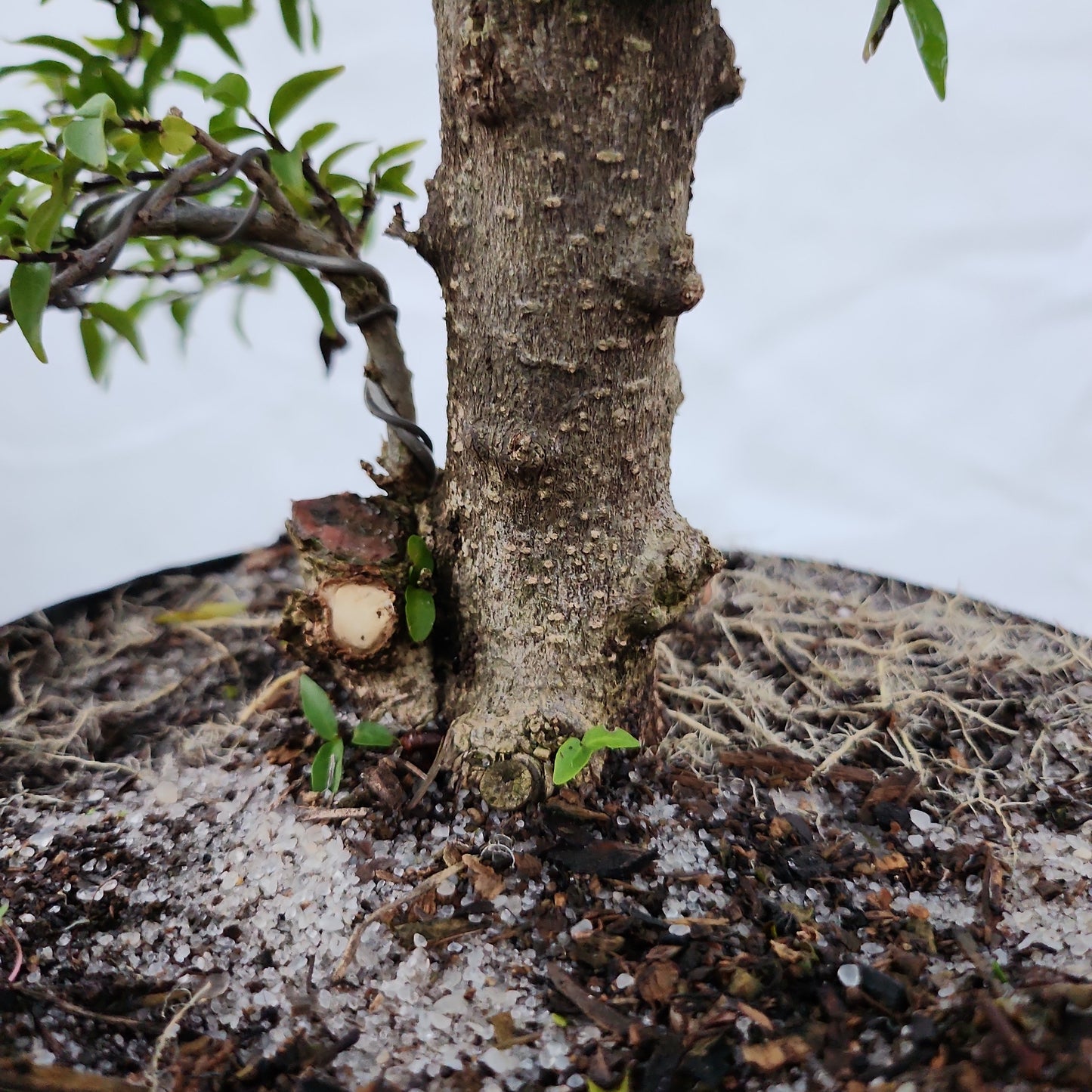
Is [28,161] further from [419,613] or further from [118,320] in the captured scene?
[419,613]

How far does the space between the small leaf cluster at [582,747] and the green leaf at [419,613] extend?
0.16 meters

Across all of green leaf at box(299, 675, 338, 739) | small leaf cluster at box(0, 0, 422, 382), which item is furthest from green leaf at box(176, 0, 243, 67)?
green leaf at box(299, 675, 338, 739)

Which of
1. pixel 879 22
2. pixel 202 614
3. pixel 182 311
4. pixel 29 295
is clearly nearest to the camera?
pixel 879 22

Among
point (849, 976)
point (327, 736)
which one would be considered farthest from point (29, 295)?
point (849, 976)

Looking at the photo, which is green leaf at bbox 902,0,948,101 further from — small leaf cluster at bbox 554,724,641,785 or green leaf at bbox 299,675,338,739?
green leaf at bbox 299,675,338,739

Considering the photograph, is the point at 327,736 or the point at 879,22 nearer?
the point at 879,22

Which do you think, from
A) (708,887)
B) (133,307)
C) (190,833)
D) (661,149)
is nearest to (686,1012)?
(708,887)

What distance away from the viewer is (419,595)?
838mm

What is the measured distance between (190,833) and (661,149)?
2.32 feet

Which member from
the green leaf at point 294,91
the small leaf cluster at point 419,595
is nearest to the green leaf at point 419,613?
the small leaf cluster at point 419,595

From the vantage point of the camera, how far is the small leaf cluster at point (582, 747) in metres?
0.74

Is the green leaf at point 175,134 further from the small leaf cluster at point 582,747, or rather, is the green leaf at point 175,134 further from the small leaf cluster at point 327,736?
the small leaf cluster at point 582,747

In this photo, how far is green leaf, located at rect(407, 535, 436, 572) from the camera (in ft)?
2.75

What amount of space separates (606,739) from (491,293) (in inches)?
14.2
